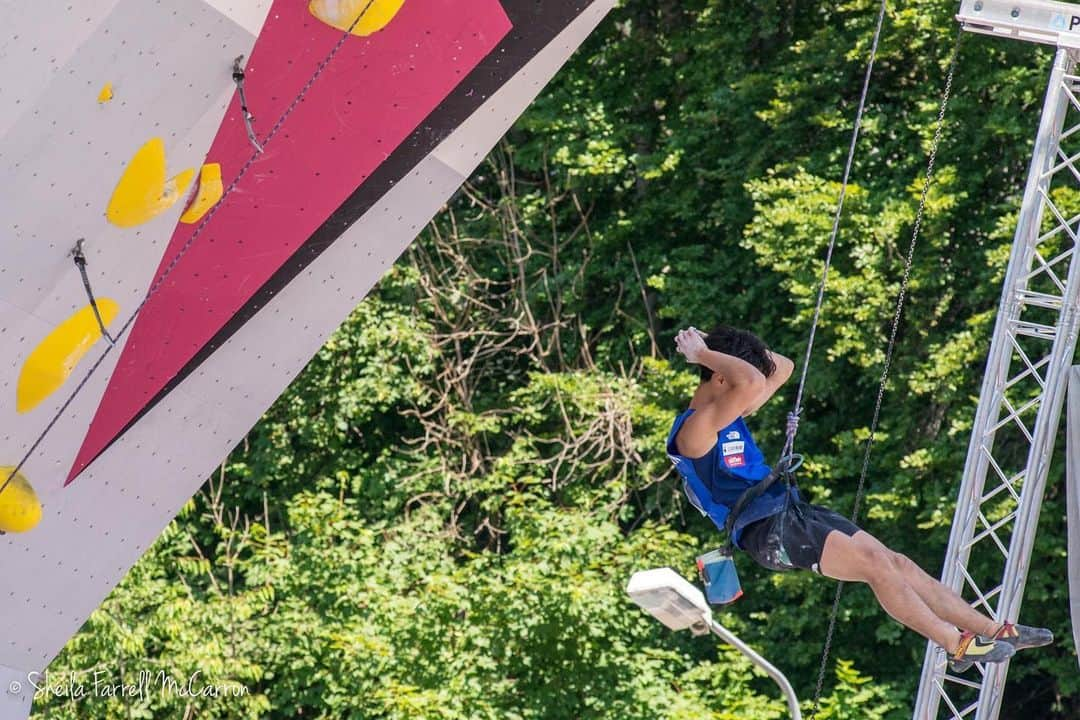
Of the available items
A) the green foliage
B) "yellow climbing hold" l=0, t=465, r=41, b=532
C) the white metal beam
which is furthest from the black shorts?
the green foliage

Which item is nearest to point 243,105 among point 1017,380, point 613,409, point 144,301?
point 144,301

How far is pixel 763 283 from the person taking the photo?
11.8 metres

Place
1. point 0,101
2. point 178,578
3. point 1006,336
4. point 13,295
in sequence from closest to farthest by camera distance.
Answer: point 0,101, point 13,295, point 1006,336, point 178,578

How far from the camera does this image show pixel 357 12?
4715 mm

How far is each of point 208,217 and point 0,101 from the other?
80 centimetres

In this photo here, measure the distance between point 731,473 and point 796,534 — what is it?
11.8 inches

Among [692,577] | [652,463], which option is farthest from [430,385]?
[692,577]

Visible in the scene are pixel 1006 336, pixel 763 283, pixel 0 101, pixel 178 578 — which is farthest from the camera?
pixel 178 578

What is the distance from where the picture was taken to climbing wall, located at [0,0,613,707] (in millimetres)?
4410

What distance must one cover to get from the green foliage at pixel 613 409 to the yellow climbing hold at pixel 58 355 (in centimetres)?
603

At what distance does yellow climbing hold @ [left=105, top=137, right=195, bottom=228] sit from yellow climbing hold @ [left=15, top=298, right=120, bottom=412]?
0.28m

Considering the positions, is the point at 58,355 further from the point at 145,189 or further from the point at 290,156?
the point at 290,156

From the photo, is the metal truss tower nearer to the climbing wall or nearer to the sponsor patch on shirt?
the sponsor patch on shirt

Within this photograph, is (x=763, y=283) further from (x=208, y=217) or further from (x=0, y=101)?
(x=0, y=101)
